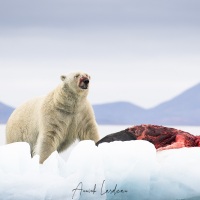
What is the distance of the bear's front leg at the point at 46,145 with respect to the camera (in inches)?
288

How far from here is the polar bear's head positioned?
712cm

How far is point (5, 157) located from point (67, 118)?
2493 mm

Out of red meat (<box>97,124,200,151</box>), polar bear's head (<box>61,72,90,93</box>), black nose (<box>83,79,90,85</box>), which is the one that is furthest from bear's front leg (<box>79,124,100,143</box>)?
red meat (<box>97,124,200,151</box>)

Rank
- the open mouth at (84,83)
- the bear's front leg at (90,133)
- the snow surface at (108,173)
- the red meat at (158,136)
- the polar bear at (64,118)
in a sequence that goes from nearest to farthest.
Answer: the snow surface at (108,173) < the red meat at (158,136) < the open mouth at (84,83) < the polar bear at (64,118) < the bear's front leg at (90,133)

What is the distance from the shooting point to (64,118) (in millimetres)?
7406

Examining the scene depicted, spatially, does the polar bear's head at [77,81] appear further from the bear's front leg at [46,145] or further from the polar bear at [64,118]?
the bear's front leg at [46,145]

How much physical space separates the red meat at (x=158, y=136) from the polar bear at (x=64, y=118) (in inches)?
60.3

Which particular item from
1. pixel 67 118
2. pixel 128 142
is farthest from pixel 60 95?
pixel 128 142

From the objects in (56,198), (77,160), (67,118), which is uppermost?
(67,118)

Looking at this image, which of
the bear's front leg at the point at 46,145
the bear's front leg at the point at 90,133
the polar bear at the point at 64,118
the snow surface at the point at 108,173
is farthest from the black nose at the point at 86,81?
the snow surface at the point at 108,173

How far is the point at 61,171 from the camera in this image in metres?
5.01

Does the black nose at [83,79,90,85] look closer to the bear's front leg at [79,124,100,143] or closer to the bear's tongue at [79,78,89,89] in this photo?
the bear's tongue at [79,78,89,89]

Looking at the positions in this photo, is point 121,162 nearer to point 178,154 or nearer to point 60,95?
point 178,154

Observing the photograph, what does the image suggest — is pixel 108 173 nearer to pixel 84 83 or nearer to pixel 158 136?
pixel 158 136
